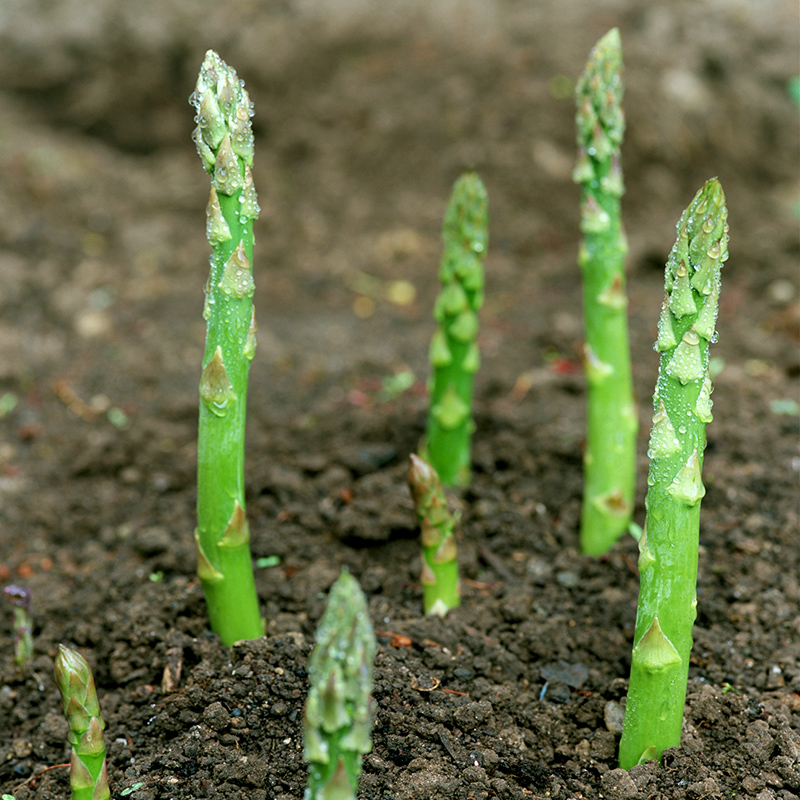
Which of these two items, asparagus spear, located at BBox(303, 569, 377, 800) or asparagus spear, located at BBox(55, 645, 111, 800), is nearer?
asparagus spear, located at BBox(303, 569, 377, 800)

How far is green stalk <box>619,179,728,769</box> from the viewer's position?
2.26m

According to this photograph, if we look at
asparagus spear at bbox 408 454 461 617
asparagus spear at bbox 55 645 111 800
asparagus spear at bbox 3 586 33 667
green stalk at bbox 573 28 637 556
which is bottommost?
asparagus spear at bbox 55 645 111 800

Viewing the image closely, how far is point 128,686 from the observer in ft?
9.30

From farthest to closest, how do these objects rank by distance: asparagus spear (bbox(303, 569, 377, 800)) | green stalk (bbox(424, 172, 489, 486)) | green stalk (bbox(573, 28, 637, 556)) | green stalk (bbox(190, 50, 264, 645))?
green stalk (bbox(424, 172, 489, 486)) < green stalk (bbox(573, 28, 637, 556)) < green stalk (bbox(190, 50, 264, 645)) < asparagus spear (bbox(303, 569, 377, 800))

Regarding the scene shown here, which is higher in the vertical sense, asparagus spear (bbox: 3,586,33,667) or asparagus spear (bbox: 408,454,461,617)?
asparagus spear (bbox: 408,454,461,617)

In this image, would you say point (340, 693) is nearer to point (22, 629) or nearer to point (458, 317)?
point (22, 629)

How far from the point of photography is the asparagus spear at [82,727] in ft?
7.36

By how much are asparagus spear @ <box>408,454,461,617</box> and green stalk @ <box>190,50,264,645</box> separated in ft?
1.87

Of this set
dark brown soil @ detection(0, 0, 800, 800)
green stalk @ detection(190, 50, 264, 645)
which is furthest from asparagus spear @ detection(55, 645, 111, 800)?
green stalk @ detection(190, 50, 264, 645)

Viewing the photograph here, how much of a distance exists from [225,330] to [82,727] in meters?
1.11

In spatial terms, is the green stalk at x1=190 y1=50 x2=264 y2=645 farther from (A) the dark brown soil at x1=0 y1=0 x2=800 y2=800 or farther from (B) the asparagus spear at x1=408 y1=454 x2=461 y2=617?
(B) the asparagus spear at x1=408 y1=454 x2=461 y2=617

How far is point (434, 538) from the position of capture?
290cm

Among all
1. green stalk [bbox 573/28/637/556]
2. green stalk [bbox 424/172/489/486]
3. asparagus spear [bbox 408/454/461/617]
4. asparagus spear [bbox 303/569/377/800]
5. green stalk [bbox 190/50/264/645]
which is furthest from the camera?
green stalk [bbox 424/172/489/486]

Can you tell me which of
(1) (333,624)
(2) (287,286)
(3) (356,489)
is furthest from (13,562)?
(2) (287,286)
